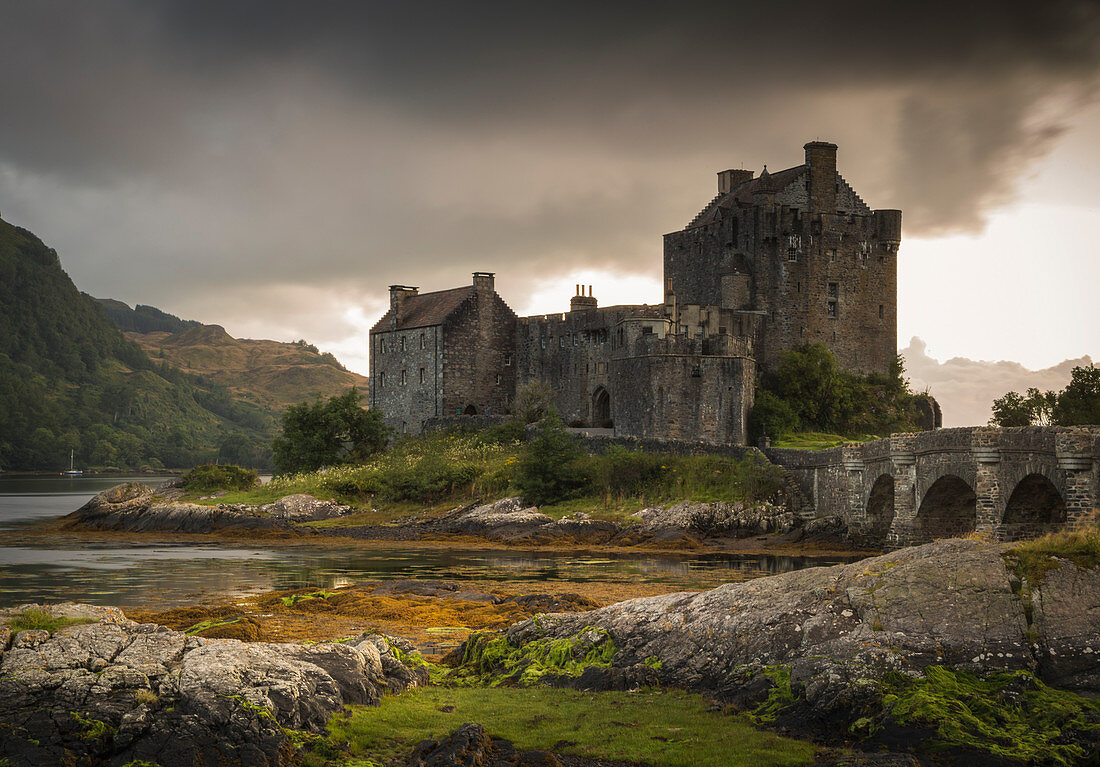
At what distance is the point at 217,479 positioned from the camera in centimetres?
5597

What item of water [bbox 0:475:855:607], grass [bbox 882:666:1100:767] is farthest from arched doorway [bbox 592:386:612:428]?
grass [bbox 882:666:1100:767]

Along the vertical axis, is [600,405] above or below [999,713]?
above

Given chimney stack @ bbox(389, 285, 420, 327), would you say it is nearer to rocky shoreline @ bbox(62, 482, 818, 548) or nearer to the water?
rocky shoreline @ bbox(62, 482, 818, 548)

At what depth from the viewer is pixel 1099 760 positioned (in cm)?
878

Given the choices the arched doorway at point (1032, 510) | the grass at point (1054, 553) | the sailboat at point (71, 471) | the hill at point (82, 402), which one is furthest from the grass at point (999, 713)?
the sailboat at point (71, 471)

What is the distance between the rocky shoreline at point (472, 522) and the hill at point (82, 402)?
300 feet

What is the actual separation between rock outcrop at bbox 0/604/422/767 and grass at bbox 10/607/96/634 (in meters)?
0.17

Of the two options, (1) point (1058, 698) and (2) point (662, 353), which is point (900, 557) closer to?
(1) point (1058, 698)

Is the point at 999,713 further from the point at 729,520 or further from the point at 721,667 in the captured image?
the point at 729,520

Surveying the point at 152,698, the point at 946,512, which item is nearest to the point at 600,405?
the point at 946,512

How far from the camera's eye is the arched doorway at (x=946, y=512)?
2925cm

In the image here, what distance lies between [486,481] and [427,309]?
22.2 metres

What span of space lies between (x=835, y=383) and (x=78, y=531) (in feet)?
133

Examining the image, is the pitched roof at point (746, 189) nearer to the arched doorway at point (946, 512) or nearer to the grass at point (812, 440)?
the grass at point (812, 440)
